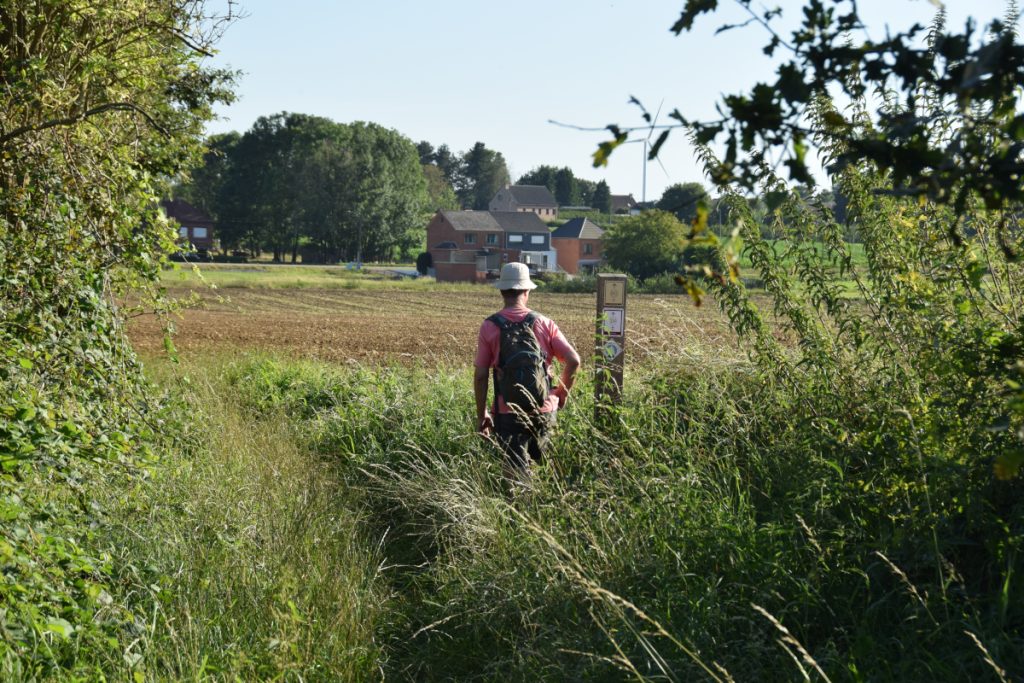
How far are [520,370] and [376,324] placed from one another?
2516 cm

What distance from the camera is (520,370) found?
21.5 ft

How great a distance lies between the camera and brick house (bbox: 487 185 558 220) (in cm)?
12675

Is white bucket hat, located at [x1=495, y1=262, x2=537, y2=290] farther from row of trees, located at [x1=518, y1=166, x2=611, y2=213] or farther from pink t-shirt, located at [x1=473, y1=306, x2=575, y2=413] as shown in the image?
row of trees, located at [x1=518, y1=166, x2=611, y2=213]

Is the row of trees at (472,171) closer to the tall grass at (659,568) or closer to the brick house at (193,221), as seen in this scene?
the brick house at (193,221)

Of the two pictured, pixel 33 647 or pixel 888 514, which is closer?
pixel 33 647

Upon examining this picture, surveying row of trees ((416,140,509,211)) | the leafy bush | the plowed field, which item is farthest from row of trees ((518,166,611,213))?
the leafy bush

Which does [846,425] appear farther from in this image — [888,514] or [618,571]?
[618,571]

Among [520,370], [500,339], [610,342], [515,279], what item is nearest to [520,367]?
[520,370]

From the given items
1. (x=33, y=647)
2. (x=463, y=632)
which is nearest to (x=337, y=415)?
(x=463, y=632)

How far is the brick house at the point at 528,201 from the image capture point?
126750mm

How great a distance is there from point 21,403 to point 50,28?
12.2 feet

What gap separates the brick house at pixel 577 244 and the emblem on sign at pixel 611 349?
7504 cm

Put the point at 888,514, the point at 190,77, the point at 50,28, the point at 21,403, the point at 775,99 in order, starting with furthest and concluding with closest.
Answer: the point at 190,77 → the point at 50,28 → the point at 21,403 → the point at 888,514 → the point at 775,99

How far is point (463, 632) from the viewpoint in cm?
497
